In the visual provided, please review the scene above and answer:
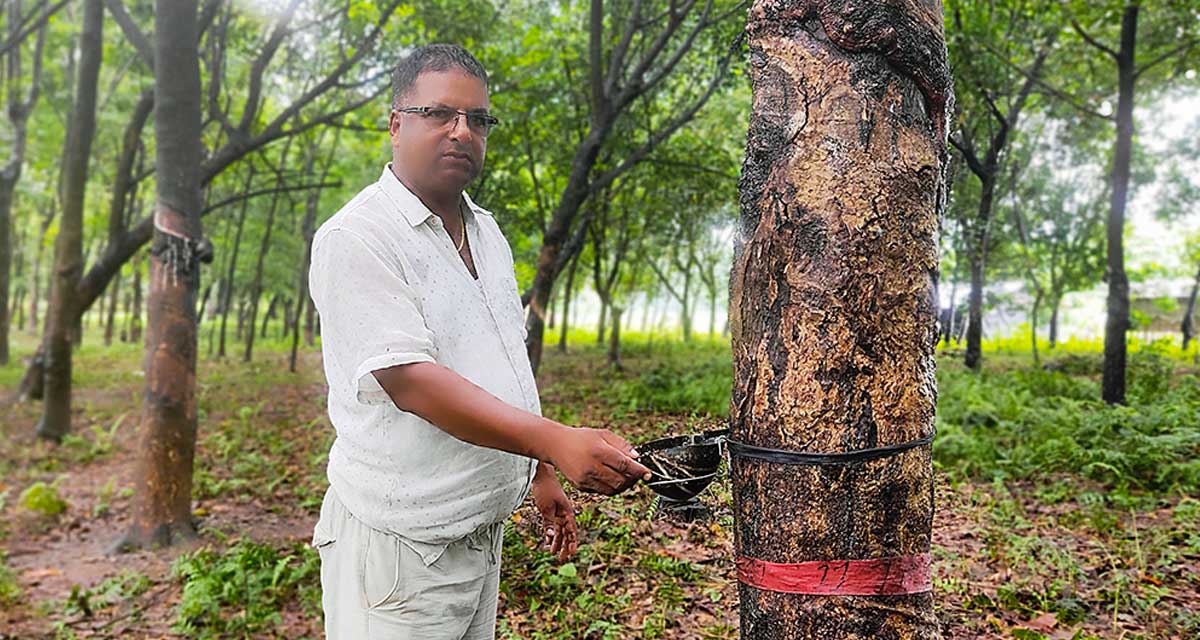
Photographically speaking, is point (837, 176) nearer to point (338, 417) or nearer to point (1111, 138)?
point (338, 417)

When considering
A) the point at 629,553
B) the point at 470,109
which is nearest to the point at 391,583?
the point at 470,109

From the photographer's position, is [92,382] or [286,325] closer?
[92,382]

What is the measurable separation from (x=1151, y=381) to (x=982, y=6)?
4.68 metres

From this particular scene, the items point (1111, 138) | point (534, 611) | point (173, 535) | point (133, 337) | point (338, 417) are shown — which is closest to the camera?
point (338, 417)

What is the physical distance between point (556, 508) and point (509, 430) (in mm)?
670

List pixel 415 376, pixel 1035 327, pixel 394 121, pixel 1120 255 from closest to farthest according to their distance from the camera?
pixel 415 376 → pixel 394 121 → pixel 1120 255 → pixel 1035 327

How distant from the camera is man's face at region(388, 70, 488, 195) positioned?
6.21 feet

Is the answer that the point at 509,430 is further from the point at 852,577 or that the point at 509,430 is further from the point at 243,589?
the point at 243,589

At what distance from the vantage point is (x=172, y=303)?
220 inches

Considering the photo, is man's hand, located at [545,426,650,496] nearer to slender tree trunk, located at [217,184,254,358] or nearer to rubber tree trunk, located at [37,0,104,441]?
rubber tree trunk, located at [37,0,104,441]

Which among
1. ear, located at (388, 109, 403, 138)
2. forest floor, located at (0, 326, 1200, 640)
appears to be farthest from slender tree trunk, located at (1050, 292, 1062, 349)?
ear, located at (388, 109, 403, 138)

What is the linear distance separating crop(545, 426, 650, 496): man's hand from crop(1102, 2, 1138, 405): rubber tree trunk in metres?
8.67

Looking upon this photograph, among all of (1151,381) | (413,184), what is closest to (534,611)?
(413,184)

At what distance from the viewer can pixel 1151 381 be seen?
360 inches
